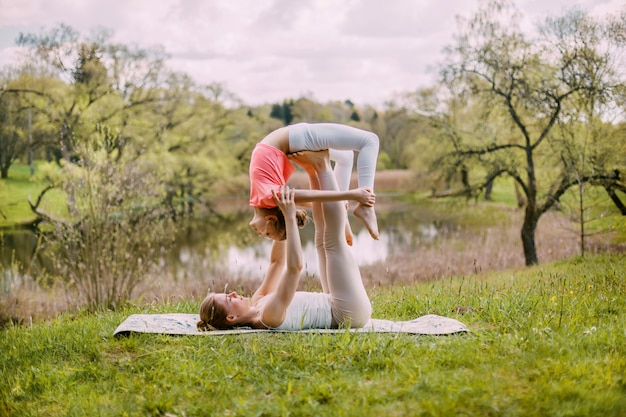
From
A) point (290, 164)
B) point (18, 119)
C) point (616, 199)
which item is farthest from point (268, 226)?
point (18, 119)

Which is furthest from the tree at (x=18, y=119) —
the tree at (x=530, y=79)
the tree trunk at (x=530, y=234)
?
the tree trunk at (x=530, y=234)

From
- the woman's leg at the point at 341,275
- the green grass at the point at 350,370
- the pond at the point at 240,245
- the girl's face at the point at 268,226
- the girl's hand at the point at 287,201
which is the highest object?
the girl's hand at the point at 287,201

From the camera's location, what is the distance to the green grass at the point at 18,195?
62.4ft

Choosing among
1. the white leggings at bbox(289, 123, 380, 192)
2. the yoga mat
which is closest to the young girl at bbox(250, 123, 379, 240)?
the white leggings at bbox(289, 123, 380, 192)

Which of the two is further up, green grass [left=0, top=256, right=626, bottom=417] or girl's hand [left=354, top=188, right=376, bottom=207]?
girl's hand [left=354, top=188, right=376, bottom=207]

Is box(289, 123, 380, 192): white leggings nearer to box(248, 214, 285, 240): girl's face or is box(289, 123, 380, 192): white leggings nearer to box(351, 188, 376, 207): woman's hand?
box(351, 188, 376, 207): woman's hand

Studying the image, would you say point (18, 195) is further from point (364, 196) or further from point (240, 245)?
point (364, 196)

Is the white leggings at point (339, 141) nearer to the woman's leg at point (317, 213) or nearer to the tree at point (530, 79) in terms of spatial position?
the woman's leg at point (317, 213)

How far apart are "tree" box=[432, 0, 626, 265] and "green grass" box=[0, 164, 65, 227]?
13.7 m

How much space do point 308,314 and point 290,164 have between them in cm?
126

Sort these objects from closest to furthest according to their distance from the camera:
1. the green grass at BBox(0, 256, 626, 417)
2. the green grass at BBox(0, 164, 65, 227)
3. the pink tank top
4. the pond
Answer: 1. the green grass at BBox(0, 256, 626, 417)
2. the pink tank top
3. the pond
4. the green grass at BBox(0, 164, 65, 227)

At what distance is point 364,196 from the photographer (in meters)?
4.10

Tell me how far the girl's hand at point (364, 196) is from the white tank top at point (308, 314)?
789 mm

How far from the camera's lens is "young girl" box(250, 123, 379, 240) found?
13.9ft
